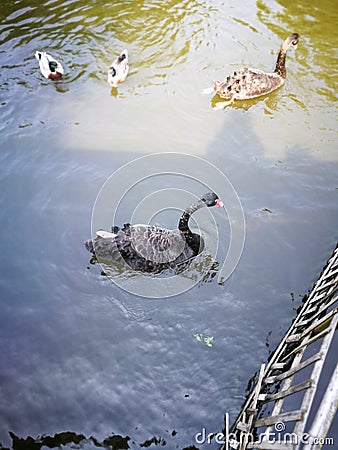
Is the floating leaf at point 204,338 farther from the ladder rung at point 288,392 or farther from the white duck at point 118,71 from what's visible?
the white duck at point 118,71

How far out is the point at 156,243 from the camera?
4.62m

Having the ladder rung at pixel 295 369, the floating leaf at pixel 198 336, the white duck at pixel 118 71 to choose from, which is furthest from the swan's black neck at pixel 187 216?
the white duck at pixel 118 71

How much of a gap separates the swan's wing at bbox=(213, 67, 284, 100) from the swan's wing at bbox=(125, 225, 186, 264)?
119 inches

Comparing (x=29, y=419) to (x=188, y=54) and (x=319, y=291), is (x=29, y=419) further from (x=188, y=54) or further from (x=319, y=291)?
(x=188, y=54)

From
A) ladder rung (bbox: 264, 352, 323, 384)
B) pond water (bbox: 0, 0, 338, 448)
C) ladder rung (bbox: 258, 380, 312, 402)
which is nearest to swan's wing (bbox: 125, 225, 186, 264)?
pond water (bbox: 0, 0, 338, 448)

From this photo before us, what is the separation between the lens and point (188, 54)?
7.68 metres

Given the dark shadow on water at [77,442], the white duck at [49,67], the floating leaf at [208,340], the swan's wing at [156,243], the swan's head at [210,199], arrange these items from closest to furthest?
1. the dark shadow on water at [77,442]
2. the floating leaf at [208,340]
3. the swan's wing at [156,243]
4. the swan's head at [210,199]
5. the white duck at [49,67]

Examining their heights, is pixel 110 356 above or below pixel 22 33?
below

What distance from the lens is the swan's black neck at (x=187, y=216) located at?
15.7 ft

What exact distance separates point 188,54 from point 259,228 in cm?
436

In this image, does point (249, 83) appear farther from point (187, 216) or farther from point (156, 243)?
point (156, 243)

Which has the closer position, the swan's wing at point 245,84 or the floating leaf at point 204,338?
the floating leaf at point 204,338

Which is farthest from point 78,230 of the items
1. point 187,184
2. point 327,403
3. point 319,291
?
point 327,403

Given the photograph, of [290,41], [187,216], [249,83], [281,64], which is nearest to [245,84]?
[249,83]
